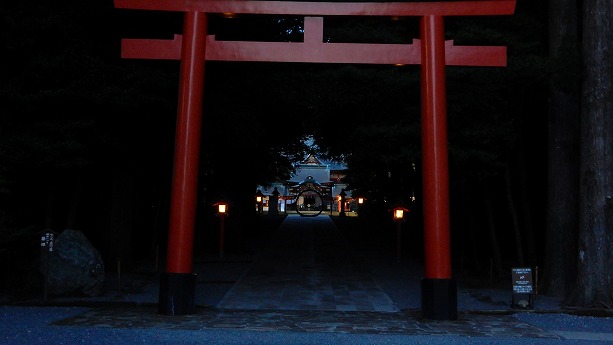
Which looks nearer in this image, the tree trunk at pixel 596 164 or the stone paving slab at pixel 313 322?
the stone paving slab at pixel 313 322

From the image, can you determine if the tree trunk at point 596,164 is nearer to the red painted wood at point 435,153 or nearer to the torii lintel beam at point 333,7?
the torii lintel beam at point 333,7

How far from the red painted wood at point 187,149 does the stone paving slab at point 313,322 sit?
101cm

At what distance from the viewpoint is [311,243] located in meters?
29.1

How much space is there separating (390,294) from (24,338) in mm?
7726

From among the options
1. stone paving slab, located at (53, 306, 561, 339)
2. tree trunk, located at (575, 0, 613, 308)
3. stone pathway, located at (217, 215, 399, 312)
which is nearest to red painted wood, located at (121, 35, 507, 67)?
tree trunk, located at (575, 0, 613, 308)

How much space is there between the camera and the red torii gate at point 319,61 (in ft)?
32.5

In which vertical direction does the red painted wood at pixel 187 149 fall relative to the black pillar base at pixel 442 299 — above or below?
above

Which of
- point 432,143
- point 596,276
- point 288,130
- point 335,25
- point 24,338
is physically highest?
point 335,25

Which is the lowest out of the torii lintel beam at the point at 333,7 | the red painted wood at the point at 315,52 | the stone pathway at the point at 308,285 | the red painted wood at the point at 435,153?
the stone pathway at the point at 308,285

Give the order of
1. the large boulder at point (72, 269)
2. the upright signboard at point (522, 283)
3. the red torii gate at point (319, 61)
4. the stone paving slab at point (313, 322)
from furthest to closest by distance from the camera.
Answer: the large boulder at point (72, 269) < the upright signboard at point (522, 283) < the red torii gate at point (319, 61) < the stone paving slab at point (313, 322)

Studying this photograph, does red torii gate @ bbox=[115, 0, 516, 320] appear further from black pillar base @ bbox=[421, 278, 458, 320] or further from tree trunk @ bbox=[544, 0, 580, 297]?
tree trunk @ bbox=[544, 0, 580, 297]

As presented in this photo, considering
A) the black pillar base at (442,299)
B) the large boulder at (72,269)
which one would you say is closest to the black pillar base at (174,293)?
the large boulder at (72,269)

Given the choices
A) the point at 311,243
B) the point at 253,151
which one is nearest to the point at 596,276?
the point at 253,151

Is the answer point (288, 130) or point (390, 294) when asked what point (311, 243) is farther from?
point (390, 294)
